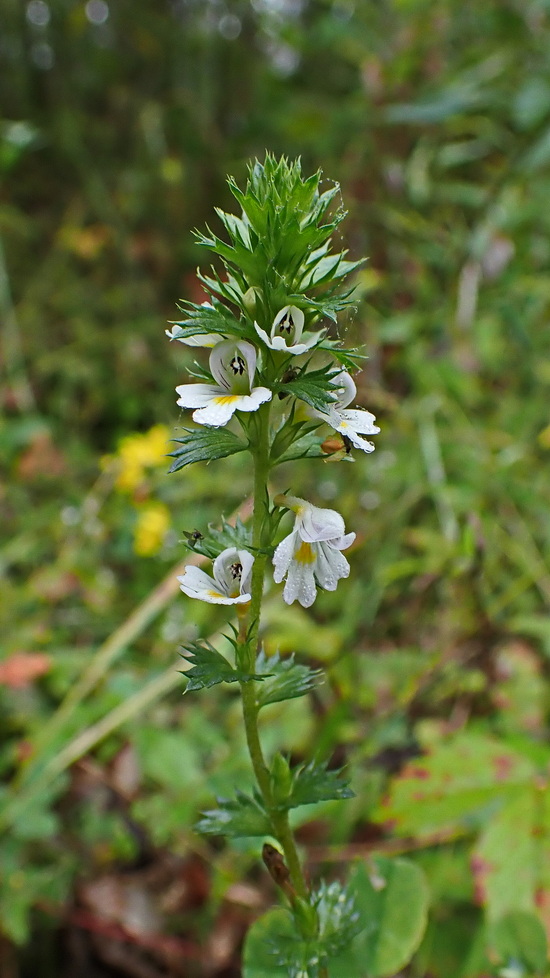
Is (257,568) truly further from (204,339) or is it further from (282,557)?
(204,339)

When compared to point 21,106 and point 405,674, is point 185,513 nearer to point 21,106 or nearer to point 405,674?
point 405,674

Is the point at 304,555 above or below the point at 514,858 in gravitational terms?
above

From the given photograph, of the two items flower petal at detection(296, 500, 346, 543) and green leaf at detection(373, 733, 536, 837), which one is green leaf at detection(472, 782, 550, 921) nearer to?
green leaf at detection(373, 733, 536, 837)

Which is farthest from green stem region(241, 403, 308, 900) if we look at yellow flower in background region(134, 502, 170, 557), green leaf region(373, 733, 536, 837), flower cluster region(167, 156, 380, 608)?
yellow flower in background region(134, 502, 170, 557)

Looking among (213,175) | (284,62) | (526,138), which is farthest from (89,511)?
(284,62)

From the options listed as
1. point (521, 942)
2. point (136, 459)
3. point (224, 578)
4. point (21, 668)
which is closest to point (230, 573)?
point (224, 578)

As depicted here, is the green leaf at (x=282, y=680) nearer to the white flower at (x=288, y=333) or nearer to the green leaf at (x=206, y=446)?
the green leaf at (x=206, y=446)
